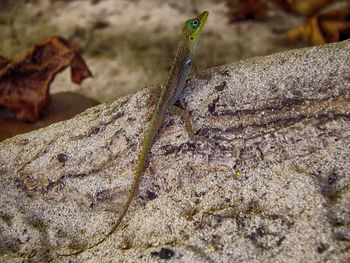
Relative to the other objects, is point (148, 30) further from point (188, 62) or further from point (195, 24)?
point (188, 62)

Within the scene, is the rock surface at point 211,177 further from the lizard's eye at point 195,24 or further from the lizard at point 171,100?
the lizard's eye at point 195,24

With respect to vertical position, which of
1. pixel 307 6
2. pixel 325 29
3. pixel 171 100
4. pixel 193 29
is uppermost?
pixel 193 29

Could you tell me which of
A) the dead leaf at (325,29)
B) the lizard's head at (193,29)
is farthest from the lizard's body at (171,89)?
the dead leaf at (325,29)

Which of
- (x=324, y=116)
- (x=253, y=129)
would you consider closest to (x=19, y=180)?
(x=253, y=129)

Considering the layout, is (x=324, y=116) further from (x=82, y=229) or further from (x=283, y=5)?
(x=283, y=5)

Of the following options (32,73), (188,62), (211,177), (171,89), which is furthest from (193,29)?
(32,73)

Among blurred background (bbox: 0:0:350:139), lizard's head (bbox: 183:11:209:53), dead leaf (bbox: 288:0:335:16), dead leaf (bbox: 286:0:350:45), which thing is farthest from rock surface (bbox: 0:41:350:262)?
dead leaf (bbox: 288:0:335:16)
